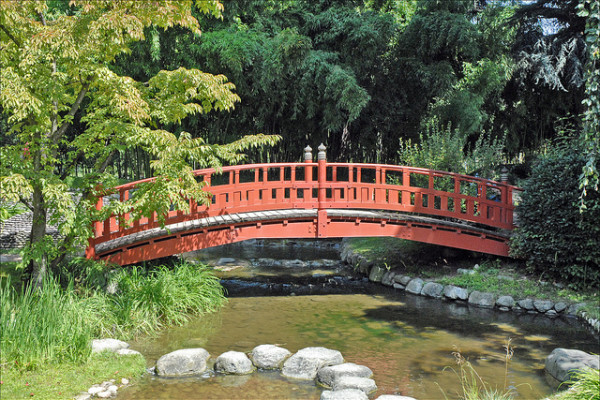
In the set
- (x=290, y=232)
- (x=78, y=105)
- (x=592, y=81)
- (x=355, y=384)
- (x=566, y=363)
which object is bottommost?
(x=355, y=384)

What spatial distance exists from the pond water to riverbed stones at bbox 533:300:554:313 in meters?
0.23

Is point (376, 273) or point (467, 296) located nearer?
point (467, 296)

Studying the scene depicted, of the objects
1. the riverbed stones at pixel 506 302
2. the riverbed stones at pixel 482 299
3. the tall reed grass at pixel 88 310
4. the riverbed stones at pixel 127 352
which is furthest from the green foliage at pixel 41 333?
the riverbed stones at pixel 506 302

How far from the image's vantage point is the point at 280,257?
13.2 metres

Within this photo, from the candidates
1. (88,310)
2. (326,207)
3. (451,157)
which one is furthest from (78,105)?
(451,157)

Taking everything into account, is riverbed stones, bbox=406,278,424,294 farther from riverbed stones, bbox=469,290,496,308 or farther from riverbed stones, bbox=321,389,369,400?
riverbed stones, bbox=321,389,369,400

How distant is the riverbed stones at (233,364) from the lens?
5879mm

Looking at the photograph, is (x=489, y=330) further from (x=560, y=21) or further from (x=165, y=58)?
(x=560, y=21)

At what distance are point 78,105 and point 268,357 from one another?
3836 millimetres

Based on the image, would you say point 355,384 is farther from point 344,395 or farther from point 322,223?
point 322,223

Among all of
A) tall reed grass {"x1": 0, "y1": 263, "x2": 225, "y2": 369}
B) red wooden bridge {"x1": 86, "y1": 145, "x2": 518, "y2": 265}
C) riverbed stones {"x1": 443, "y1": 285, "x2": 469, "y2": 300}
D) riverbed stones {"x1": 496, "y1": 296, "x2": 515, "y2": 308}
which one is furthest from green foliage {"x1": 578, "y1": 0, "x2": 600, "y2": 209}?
tall reed grass {"x1": 0, "y1": 263, "x2": 225, "y2": 369}

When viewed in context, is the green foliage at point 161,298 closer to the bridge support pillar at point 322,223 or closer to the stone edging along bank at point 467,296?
the bridge support pillar at point 322,223

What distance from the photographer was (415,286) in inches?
385

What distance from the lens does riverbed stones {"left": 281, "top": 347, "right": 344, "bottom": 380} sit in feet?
19.1
